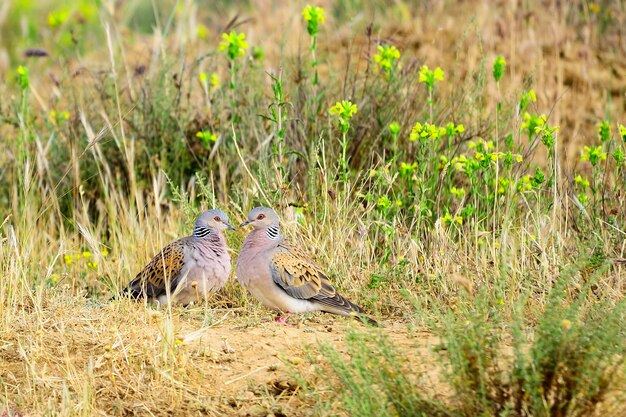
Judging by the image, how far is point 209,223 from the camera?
5727 millimetres

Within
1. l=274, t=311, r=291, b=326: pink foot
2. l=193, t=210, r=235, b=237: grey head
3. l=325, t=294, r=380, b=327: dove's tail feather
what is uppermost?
l=193, t=210, r=235, b=237: grey head

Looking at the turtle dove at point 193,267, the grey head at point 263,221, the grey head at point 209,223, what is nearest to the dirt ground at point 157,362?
the turtle dove at point 193,267

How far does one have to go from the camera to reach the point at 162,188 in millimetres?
7418

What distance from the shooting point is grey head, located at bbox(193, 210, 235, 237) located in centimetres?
573

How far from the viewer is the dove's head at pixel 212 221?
5.73m

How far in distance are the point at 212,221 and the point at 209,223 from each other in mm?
20

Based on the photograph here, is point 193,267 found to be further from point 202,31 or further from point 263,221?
point 202,31

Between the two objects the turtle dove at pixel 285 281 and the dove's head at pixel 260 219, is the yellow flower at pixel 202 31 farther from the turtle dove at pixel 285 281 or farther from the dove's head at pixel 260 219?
the turtle dove at pixel 285 281

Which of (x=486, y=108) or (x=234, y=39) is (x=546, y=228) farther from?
(x=486, y=108)

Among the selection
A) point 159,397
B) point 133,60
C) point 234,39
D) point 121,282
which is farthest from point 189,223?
point 133,60

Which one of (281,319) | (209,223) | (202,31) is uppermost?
(209,223)

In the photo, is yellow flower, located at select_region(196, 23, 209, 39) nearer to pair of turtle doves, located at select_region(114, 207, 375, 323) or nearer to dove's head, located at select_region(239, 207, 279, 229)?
pair of turtle doves, located at select_region(114, 207, 375, 323)

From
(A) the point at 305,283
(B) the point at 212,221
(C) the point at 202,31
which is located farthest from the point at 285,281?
(C) the point at 202,31

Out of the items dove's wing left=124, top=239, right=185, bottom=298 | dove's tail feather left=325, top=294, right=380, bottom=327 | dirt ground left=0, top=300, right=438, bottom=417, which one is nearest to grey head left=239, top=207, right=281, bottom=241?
dove's wing left=124, top=239, right=185, bottom=298
